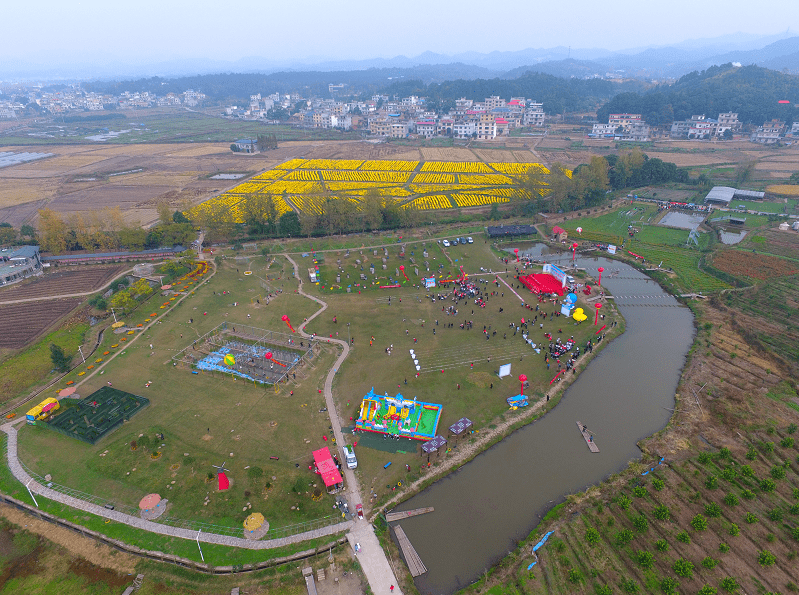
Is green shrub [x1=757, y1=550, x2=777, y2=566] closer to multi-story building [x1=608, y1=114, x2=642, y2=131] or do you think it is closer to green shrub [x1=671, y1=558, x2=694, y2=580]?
green shrub [x1=671, y1=558, x2=694, y2=580]

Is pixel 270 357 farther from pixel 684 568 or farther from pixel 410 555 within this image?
pixel 684 568

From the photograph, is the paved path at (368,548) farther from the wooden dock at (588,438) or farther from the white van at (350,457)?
the wooden dock at (588,438)

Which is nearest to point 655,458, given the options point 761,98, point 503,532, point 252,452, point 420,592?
point 503,532

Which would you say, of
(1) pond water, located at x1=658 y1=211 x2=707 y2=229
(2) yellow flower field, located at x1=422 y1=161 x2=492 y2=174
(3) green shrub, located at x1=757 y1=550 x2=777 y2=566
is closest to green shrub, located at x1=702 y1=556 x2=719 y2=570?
(3) green shrub, located at x1=757 y1=550 x2=777 y2=566

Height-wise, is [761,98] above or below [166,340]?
above

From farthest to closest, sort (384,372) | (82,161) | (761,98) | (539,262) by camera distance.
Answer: (761,98)
(82,161)
(539,262)
(384,372)

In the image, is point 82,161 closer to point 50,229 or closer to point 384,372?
point 50,229

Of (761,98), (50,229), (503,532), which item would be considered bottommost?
(503,532)

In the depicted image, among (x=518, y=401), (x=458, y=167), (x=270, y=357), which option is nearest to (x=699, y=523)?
(x=518, y=401)
